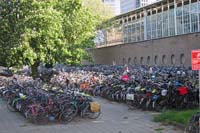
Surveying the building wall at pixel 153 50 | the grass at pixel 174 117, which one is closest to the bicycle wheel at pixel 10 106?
the grass at pixel 174 117

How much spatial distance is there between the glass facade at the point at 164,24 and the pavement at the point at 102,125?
28926 mm

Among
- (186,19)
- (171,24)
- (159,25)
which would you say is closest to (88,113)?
(186,19)

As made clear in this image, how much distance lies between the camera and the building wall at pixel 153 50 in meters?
37.0

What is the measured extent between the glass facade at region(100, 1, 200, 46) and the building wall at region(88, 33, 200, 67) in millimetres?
2143

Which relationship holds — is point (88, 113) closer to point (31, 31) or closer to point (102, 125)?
point (102, 125)

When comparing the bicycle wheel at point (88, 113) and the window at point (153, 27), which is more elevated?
the window at point (153, 27)

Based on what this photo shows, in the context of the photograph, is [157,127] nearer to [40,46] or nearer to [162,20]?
[40,46]

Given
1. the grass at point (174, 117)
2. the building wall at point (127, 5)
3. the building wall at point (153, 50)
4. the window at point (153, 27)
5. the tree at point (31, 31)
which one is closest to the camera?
the grass at point (174, 117)

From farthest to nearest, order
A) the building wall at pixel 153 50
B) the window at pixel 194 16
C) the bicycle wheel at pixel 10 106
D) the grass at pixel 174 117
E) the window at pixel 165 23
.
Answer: the window at pixel 165 23, the window at pixel 194 16, the building wall at pixel 153 50, the bicycle wheel at pixel 10 106, the grass at pixel 174 117

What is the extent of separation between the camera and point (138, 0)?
7944cm

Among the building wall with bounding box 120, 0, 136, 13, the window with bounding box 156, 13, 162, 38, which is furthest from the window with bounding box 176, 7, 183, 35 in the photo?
the building wall with bounding box 120, 0, 136, 13

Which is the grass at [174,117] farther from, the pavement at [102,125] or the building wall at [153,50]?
the building wall at [153,50]

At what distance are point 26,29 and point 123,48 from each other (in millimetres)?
36460

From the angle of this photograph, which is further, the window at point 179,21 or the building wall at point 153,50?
the window at point 179,21
